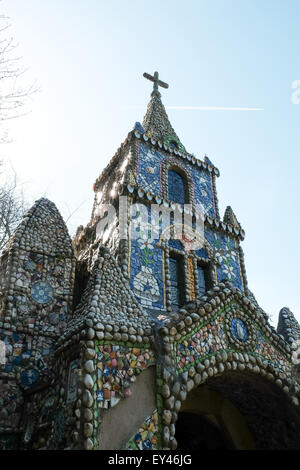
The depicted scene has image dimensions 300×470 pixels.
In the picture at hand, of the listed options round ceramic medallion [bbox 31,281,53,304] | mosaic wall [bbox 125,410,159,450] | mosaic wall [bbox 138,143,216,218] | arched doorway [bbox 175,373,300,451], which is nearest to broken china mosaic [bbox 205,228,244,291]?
mosaic wall [bbox 138,143,216,218]

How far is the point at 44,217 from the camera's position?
35.1 feet

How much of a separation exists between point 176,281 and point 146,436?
516cm

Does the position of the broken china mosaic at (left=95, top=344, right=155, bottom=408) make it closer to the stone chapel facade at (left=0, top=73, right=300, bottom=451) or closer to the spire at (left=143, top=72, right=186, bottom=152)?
the stone chapel facade at (left=0, top=73, right=300, bottom=451)

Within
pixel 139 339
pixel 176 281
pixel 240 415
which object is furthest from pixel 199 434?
pixel 139 339

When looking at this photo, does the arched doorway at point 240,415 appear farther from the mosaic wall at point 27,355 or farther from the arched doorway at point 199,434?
the mosaic wall at point 27,355

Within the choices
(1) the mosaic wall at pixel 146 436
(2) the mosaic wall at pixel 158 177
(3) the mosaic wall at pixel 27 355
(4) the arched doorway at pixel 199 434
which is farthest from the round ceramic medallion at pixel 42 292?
(2) the mosaic wall at pixel 158 177

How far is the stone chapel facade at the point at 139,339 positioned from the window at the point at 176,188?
5.5 inches

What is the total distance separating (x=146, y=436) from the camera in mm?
6402

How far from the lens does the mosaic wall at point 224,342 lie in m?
7.38

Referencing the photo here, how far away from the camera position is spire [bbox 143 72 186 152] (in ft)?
48.7

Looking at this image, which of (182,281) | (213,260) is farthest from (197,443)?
(213,260)

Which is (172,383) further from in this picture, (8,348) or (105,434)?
(8,348)

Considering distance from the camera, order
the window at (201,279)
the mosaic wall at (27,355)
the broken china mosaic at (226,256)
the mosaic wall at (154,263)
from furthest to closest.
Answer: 1. the broken china mosaic at (226,256)
2. the window at (201,279)
3. the mosaic wall at (154,263)
4. the mosaic wall at (27,355)

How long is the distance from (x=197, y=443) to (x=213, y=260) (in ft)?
16.3
